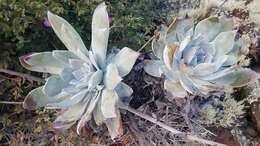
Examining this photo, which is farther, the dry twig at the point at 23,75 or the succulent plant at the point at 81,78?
the dry twig at the point at 23,75

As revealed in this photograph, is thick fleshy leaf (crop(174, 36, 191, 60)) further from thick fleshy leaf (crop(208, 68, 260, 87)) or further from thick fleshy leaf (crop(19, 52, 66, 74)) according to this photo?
thick fleshy leaf (crop(19, 52, 66, 74))

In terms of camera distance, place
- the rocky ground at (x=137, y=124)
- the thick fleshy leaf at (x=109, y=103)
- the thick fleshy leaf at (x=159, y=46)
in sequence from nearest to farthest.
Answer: the thick fleshy leaf at (x=109, y=103) → the thick fleshy leaf at (x=159, y=46) → the rocky ground at (x=137, y=124)

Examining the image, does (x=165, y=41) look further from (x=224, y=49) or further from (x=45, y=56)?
(x=45, y=56)

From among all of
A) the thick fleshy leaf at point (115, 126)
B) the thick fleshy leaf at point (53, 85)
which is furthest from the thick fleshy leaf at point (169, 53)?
the thick fleshy leaf at point (53, 85)

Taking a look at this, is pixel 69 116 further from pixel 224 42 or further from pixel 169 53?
pixel 224 42

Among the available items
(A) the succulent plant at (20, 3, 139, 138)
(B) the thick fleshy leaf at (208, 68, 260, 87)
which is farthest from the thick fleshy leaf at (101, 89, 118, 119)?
(B) the thick fleshy leaf at (208, 68, 260, 87)

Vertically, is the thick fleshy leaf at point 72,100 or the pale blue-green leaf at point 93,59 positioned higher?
the pale blue-green leaf at point 93,59

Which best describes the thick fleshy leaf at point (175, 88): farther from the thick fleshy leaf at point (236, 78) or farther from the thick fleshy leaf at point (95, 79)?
the thick fleshy leaf at point (95, 79)

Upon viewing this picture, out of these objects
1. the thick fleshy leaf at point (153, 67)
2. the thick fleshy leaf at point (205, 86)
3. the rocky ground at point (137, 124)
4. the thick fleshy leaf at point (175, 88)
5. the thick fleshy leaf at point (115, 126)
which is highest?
the thick fleshy leaf at point (153, 67)
